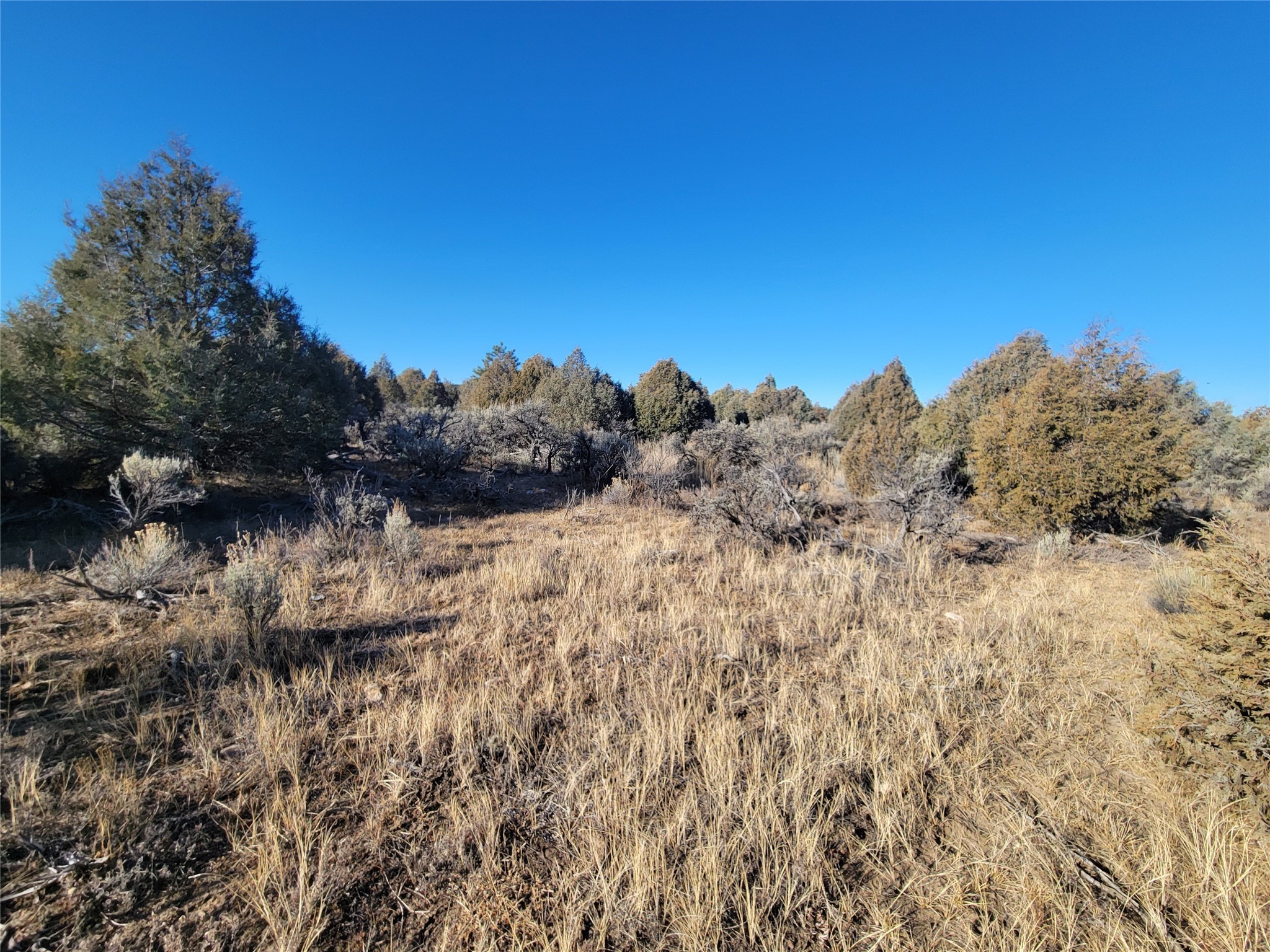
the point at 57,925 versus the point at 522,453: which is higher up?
the point at 522,453

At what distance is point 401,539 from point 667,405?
12666 millimetres

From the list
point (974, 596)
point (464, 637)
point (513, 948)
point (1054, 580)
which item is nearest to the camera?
point (513, 948)

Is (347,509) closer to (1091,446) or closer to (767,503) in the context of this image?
(767,503)

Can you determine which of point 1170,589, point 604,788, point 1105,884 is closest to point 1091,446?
point 1170,589

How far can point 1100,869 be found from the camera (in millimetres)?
1647

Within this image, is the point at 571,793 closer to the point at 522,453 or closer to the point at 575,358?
the point at 522,453

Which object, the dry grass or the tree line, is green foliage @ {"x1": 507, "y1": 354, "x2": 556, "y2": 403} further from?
the dry grass

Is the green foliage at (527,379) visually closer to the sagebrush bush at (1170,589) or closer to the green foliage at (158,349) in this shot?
the green foliage at (158,349)

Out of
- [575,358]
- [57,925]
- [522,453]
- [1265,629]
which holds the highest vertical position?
[575,358]

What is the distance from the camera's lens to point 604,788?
196 centimetres

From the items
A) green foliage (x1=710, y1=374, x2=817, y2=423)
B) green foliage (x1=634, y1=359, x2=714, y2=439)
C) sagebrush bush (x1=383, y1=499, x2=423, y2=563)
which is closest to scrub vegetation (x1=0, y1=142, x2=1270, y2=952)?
sagebrush bush (x1=383, y1=499, x2=423, y2=563)

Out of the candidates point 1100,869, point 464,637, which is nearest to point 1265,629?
point 1100,869

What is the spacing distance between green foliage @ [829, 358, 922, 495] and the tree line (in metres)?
0.09

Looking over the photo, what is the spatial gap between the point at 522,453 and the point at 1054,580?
1229cm
